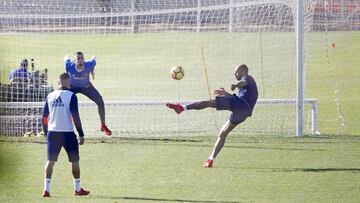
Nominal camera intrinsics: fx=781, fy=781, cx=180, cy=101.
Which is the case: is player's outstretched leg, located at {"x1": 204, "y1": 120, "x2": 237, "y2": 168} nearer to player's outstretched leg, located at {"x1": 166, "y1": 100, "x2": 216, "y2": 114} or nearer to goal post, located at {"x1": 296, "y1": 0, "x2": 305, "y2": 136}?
player's outstretched leg, located at {"x1": 166, "y1": 100, "x2": 216, "y2": 114}

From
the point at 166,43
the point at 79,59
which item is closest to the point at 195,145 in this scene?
the point at 79,59

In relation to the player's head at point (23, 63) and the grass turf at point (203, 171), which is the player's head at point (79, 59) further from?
the player's head at point (23, 63)

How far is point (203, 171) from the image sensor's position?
501 inches

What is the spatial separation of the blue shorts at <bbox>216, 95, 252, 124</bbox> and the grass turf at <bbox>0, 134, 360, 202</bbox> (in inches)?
33.3

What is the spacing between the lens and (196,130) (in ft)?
61.7

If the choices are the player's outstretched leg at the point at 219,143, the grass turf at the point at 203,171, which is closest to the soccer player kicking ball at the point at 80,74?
the grass turf at the point at 203,171

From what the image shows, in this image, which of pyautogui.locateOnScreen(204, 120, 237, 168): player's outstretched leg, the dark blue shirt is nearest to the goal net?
the dark blue shirt

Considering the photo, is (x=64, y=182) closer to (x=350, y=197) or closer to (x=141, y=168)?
(x=141, y=168)

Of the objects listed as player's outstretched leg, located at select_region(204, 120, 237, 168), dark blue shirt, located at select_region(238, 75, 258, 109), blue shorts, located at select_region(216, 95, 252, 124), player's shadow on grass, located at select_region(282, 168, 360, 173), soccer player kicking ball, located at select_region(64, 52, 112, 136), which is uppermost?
soccer player kicking ball, located at select_region(64, 52, 112, 136)

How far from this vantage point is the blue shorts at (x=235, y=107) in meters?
13.0

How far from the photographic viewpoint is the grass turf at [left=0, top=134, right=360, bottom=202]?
10.5 meters

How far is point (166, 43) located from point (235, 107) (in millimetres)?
7367

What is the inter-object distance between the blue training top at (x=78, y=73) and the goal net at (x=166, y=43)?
5.65ft

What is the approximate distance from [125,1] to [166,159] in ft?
21.3
